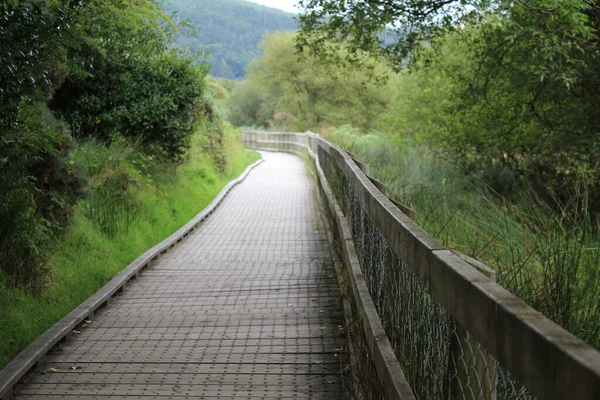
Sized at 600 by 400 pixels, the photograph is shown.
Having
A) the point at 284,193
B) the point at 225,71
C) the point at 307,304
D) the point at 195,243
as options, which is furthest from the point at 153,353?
the point at 225,71

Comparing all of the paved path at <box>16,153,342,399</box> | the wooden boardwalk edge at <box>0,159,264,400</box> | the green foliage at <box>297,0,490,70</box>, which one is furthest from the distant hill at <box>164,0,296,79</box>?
the paved path at <box>16,153,342,399</box>

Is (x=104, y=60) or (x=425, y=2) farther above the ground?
(x=425, y=2)

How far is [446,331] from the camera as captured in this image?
Answer: 2.59 metres

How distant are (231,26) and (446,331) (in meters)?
180

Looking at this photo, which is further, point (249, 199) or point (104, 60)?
point (249, 199)

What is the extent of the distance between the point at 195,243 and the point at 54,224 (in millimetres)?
2453

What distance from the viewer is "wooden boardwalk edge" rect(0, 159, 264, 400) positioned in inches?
174

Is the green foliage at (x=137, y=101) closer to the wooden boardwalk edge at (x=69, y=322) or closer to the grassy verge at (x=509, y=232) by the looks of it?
the wooden boardwalk edge at (x=69, y=322)

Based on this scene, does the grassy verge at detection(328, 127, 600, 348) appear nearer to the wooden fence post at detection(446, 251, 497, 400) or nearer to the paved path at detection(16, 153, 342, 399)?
the wooden fence post at detection(446, 251, 497, 400)

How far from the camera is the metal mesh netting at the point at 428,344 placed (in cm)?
226

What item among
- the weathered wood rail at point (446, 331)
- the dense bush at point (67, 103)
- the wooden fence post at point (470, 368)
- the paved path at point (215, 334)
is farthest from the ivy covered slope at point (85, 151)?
the wooden fence post at point (470, 368)

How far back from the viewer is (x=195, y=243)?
31.8ft

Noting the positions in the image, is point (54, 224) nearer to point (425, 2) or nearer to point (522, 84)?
point (425, 2)

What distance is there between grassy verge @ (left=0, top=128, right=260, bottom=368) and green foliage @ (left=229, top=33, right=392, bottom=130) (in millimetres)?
28543
